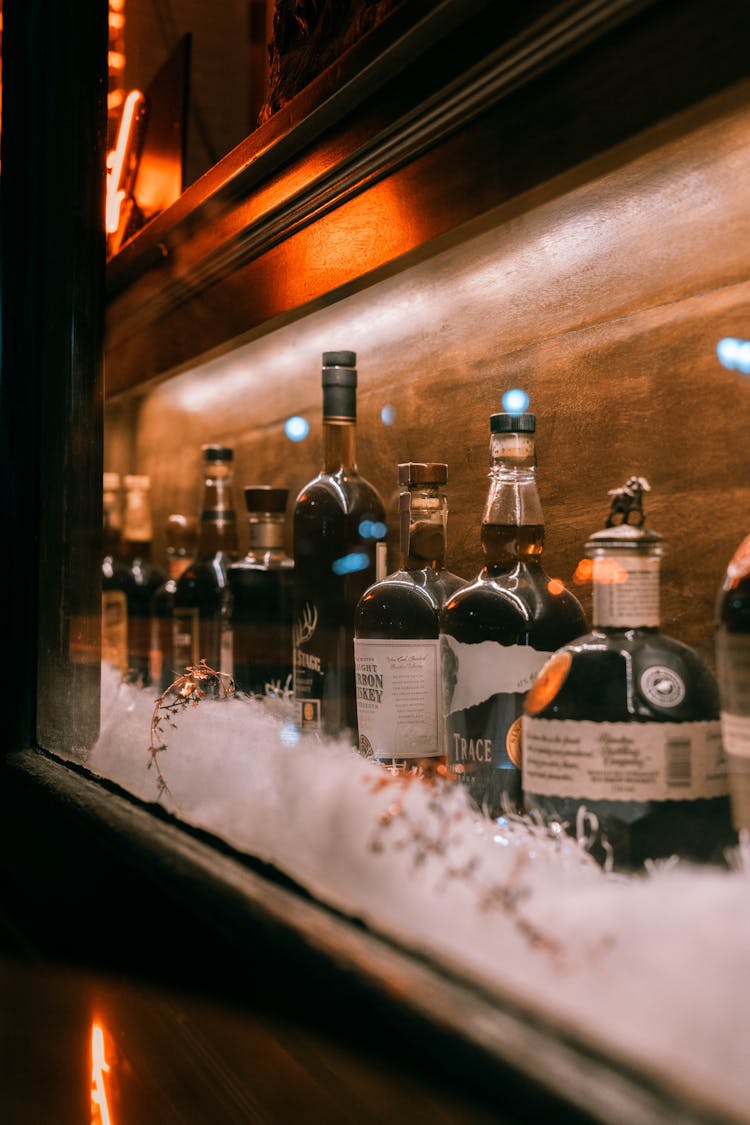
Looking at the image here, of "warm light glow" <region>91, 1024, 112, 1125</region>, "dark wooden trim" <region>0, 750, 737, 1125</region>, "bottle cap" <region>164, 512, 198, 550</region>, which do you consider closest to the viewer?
A: "dark wooden trim" <region>0, 750, 737, 1125</region>

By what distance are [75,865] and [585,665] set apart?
50 centimetres

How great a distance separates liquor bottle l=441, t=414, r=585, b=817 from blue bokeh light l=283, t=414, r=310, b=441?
0.69 meters

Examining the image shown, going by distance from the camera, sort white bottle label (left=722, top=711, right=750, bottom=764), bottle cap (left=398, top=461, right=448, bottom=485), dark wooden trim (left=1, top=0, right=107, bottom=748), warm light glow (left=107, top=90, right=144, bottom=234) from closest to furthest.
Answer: white bottle label (left=722, top=711, right=750, bottom=764) < bottle cap (left=398, top=461, right=448, bottom=485) < dark wooden trim (left=1, top=0, right=107, bottom=748) < warm light glow (left=107, top=90, right=144, bottom=234)

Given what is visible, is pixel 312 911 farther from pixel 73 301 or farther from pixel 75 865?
pixel 73 301

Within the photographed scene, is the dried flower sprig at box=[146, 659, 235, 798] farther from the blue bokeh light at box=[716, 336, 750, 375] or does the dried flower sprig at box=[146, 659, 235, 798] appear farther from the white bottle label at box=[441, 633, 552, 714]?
the blue bokeh light at box=[716, 336, 750, 375]

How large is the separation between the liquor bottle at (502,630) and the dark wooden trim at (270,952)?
217mm

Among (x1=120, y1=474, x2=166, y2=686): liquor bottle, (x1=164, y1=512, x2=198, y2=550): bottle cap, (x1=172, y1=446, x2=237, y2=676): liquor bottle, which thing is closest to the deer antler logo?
(x1=172, y1=446, x2=237, y2=676): liquor bottle

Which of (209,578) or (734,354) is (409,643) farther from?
(209,578)

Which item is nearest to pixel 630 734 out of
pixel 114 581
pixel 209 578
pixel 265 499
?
pixel 265 499

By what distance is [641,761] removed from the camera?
0.65 m

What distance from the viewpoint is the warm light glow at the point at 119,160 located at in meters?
1.76

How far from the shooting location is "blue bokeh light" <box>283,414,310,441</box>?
5.12 feet

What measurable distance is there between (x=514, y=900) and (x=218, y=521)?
116cm

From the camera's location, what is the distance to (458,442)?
1.20 metres
